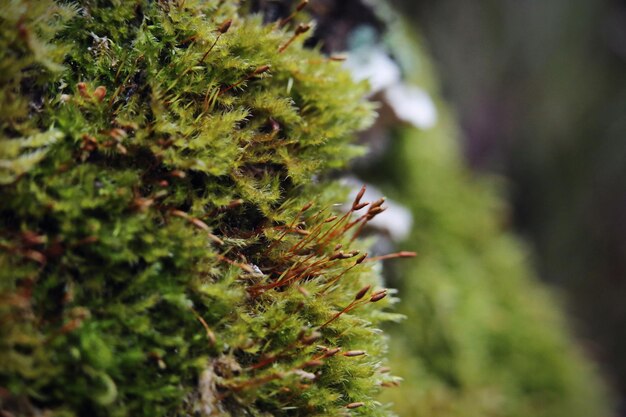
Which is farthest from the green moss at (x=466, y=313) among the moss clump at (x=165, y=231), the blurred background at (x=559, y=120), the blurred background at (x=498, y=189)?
the blurred background at (x=559, y=120)

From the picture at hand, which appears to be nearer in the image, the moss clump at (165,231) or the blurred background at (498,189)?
the moss clump at (165,231)

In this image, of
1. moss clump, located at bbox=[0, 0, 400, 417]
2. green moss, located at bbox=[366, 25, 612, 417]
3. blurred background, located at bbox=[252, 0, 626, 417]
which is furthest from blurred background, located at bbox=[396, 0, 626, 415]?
moss clump, located at bbox=[0, 0, 400, 417]

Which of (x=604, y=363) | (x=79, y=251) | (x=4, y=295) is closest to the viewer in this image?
(x=4, y=295)

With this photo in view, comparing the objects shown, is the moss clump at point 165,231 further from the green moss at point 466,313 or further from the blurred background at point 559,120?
the blurred background at point 559,120

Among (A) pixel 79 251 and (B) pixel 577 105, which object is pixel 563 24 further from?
(A) pixel 79 251

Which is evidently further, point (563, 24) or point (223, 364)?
point (563, 24)

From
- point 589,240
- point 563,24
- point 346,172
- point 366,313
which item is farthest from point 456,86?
point 366,313

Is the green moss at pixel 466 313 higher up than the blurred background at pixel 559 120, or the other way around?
the blurred background at pixel 559 120
